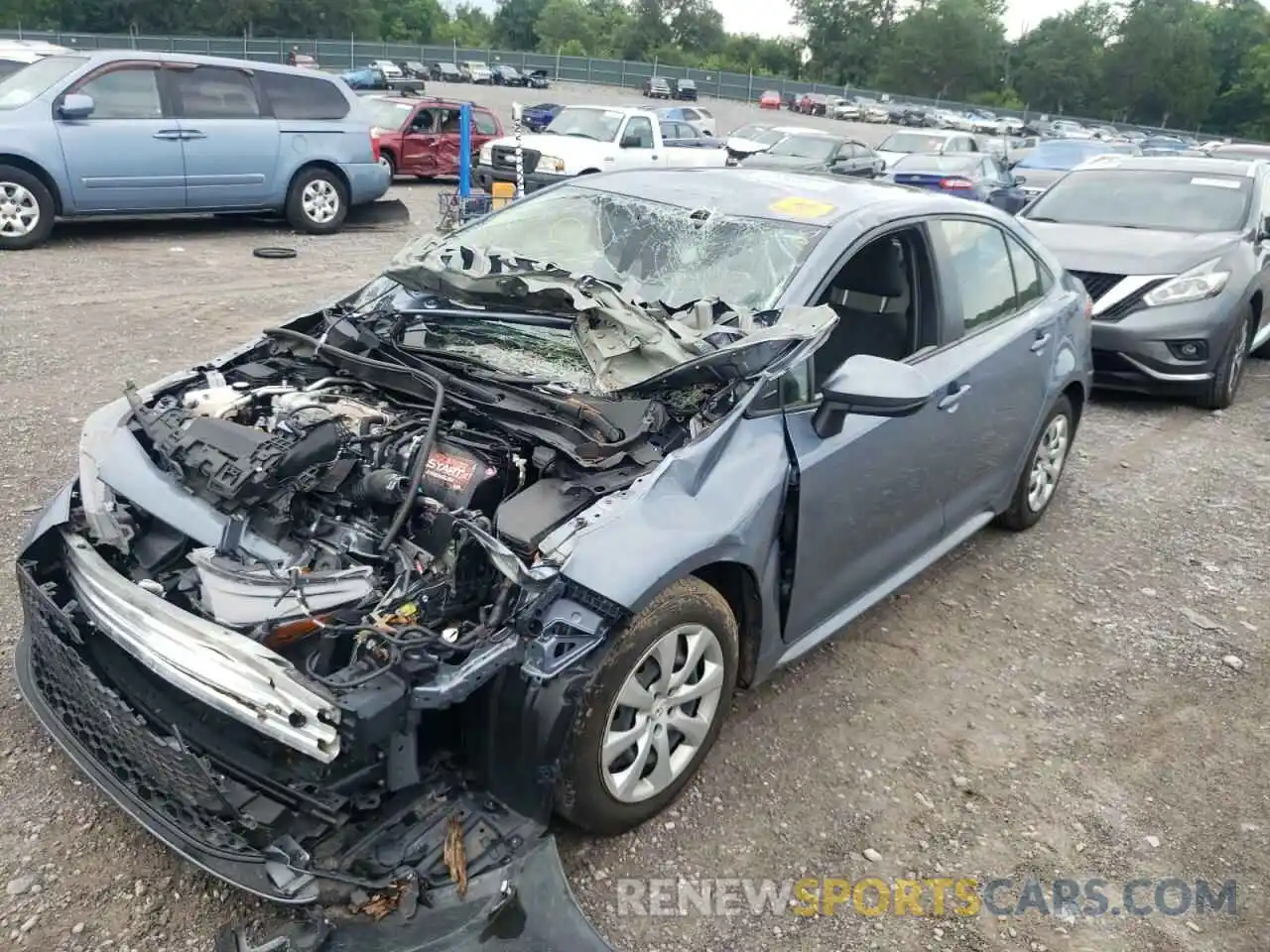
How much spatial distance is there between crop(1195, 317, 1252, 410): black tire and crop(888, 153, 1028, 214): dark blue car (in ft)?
26.2

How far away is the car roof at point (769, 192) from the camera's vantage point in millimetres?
3730

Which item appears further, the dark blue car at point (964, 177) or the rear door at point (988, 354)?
the dark blue car at point (964, 177)

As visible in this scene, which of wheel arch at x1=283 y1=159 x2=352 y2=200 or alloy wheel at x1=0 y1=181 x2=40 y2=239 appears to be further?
wheel arch at x1=283 y1=159 x2=352 y2=200

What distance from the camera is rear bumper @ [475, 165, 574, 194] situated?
44.9 ft

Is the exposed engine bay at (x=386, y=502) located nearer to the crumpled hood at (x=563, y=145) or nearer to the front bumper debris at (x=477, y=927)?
the front bumper debris at (x=477, y=927)

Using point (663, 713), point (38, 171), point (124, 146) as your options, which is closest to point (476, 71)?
point (124, 146)

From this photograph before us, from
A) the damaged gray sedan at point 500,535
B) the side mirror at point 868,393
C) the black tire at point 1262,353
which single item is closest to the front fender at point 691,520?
the damaged gray sedan at point 500,535

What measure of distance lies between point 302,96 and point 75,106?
2525 mm

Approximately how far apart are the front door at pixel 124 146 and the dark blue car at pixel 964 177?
10.2 meters

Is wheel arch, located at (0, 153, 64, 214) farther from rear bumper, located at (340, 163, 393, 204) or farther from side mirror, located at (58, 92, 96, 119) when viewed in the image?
rear bumper, located at (340, 163, 393, 204)

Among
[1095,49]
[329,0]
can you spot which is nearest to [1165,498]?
[329,0]

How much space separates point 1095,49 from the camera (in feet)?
261

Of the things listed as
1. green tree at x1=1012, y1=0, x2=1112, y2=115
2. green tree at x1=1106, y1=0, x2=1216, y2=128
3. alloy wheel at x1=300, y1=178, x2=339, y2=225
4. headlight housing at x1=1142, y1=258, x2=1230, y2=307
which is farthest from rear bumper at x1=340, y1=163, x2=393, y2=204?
green tree at x1=1106, y1=0, x2=1216, y2=128

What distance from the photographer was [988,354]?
406 centimetres
